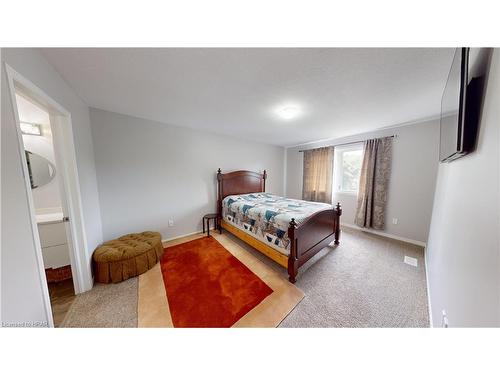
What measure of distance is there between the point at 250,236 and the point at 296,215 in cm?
84

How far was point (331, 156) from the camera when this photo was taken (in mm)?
3463

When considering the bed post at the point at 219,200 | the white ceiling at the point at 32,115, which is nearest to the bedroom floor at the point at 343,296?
the bed post at the point at 219,200

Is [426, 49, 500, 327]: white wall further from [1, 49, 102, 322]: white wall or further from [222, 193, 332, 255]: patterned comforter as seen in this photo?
[1, 49, 102, 322]: white wall

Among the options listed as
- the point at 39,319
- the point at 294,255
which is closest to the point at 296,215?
the point at 294,255

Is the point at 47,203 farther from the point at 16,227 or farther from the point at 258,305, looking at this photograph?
the point at 258,305

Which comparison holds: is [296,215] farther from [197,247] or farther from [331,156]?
[331,156]

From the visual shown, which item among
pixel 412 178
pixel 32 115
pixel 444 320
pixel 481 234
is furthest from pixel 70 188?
pixel 412 178

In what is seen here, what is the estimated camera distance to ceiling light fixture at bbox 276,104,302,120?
1.92 meters

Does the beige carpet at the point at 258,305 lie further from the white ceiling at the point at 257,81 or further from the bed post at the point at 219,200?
the white ceiling at the point at 257,81

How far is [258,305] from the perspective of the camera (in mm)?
1387

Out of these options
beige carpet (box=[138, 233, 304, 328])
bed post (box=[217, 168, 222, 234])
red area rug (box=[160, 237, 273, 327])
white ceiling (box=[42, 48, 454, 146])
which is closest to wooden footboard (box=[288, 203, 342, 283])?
beige carpet (box=[138, 233, 304, 328])

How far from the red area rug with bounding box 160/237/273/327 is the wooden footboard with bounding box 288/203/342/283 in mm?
428

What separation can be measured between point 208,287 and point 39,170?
9.04 feet

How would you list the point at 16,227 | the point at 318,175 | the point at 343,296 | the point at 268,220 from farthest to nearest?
the point at 318,175 → the point at 268,220 → the point at 343,296 → the point at 16,227
